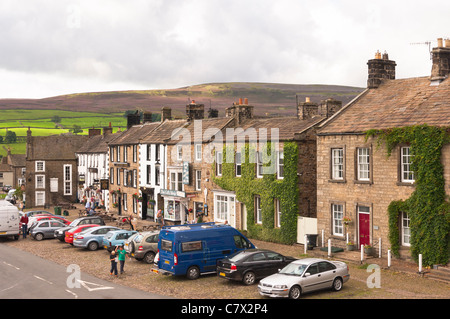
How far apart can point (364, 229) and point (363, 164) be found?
3.68 m

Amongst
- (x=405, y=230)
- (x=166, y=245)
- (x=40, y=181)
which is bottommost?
(x=166, y=245)

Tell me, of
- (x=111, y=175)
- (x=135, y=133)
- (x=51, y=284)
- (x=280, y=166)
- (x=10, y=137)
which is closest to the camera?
(x=51, y=284)

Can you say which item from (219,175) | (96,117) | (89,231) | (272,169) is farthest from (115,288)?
(96,117)

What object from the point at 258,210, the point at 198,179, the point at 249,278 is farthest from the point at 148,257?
the point at 198,179

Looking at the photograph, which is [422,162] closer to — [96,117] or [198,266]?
→ [198,266]

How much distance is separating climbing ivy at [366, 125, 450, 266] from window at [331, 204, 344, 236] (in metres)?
5.00

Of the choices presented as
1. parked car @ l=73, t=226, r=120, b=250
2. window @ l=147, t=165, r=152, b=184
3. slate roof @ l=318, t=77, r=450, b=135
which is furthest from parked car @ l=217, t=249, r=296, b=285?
window @ l=147, t=165, r=152, b=184

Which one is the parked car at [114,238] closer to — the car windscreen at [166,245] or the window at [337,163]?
the car windscreen at [166,245]

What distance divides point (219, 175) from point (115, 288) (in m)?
18.4

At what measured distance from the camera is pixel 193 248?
77.4ft

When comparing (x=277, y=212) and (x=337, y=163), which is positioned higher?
(x=337, y=163)

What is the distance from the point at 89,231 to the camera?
33.8 meters

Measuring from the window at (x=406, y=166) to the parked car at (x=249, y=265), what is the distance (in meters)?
8.14

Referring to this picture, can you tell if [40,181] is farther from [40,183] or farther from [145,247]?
[145,247]
